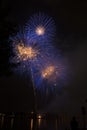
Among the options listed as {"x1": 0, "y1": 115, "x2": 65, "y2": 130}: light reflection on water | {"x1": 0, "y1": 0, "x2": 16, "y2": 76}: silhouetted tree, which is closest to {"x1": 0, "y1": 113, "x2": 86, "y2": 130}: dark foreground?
{"x1": 0, "y1": 115, "x2": 65, "y2": 130}: light reflection on water

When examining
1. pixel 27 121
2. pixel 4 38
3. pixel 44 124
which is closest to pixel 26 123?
pixel 27 121

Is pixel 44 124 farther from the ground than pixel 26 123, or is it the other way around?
pixel 44 124

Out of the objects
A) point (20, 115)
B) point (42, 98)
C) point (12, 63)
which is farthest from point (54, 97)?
point (12, 63)

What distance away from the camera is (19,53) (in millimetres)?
25656

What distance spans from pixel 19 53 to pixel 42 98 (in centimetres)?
1485

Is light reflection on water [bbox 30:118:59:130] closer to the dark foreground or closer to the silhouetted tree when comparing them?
the dark foreground

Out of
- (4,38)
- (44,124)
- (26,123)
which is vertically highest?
(4,38)

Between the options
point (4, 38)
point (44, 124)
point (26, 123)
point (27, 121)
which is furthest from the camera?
point (44, 124)

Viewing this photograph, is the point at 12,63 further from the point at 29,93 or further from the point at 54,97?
the point at 54,97

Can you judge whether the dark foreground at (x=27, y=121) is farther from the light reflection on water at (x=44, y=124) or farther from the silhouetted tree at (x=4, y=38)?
the silhouetted tree at (x=4, y=38)

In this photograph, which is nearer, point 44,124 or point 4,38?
point 4,38

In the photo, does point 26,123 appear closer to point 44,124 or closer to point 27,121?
point 27,121

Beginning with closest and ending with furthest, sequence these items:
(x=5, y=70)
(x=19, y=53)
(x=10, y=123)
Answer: (x=5, y=70)
(x=10, y=123)
(x=19, y=53)

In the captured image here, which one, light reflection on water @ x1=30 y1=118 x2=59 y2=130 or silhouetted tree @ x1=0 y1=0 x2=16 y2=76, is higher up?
silhouetted tree @ x1=0 y1=0 x2=16 y2=76
